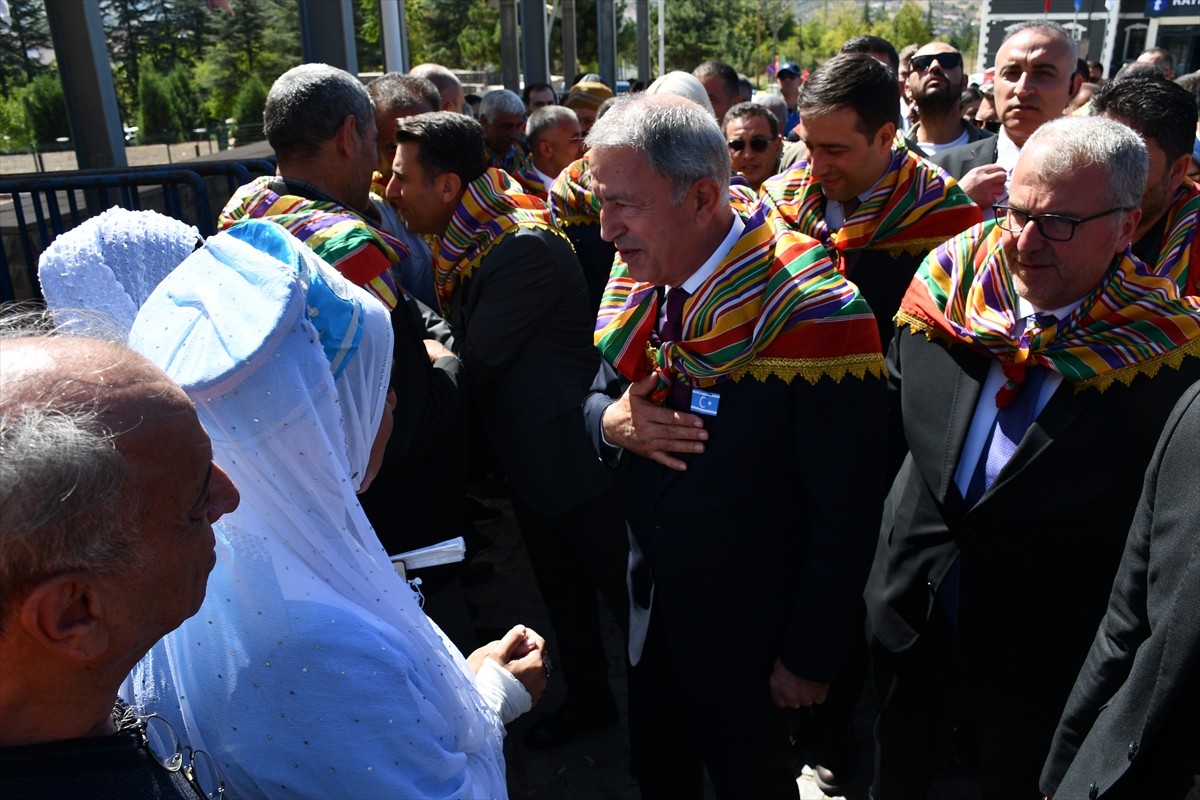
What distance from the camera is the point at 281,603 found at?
1.24m

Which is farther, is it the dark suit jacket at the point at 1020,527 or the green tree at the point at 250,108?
the green tree at the point at 250,108

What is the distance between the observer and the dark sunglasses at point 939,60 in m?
4.96

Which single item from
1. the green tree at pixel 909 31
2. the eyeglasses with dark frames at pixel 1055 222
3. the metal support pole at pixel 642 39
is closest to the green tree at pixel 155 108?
the eyeglasses with dark frames at pixel 1055 222

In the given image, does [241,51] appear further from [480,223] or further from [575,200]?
[480,223]

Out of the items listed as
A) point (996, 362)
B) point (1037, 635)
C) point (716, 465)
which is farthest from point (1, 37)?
point (1037, 635)

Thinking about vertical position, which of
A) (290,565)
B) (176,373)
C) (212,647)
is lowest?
(212,647)

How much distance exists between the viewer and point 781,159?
215 inches

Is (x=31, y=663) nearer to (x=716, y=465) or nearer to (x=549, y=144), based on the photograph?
(x=716, y=465)

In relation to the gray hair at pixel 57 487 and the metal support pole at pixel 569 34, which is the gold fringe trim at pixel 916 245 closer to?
the gray hair at pixel 57 487

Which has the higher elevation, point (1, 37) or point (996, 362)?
point (1, 37)

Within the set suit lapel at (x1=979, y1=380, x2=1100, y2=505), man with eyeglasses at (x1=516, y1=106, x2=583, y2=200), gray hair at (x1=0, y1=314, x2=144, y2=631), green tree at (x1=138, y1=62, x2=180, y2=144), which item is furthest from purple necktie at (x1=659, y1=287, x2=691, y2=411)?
green tree at (x1=138, y1=62, x2=180, y2=144)

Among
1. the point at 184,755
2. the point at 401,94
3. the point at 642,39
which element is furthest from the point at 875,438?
the point at 642,39

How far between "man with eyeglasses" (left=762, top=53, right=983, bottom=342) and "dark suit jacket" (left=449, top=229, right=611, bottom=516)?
969 millimetres

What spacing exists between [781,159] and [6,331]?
494cm
